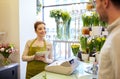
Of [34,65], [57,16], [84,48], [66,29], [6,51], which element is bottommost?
[34,65]

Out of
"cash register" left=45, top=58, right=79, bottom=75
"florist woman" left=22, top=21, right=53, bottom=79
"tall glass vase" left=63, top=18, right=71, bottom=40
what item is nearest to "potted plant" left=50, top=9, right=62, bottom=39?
"tall glass vase" left=63, top=18, right=71, bottom=40

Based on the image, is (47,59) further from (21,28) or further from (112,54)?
(112,54)

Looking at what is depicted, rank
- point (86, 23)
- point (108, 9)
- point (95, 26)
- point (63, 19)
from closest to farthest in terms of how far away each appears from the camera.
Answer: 1. point (108, 9)
2. point (95, 26)
3. point (86, 23)
4. point (63, 19)

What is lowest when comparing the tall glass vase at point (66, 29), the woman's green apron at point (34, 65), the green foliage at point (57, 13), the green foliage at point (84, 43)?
the woman's green apron at point (34, 65)

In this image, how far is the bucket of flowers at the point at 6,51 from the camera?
9.73 feet

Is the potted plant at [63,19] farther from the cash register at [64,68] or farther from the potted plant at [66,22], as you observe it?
the cash register at [64,68]

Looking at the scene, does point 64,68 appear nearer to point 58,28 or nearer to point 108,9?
point 108,9

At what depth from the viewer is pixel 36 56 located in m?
2.21

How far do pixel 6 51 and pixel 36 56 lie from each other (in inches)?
38.1

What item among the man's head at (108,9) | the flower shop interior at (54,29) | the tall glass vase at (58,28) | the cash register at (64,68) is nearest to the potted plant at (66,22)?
the flower shop interior at (54,29)

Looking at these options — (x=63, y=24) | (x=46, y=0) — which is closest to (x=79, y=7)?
(x=63, y=24)

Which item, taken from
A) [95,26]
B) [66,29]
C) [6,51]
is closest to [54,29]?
[66,29]

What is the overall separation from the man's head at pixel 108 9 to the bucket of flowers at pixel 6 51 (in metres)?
2.42

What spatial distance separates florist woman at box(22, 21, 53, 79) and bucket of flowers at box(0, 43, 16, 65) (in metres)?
0.78
